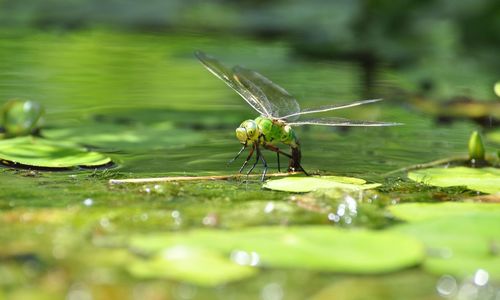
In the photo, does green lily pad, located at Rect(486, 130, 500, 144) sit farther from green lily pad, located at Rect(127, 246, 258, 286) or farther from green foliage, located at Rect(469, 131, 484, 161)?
green lily pad, located at Rect(127, 246, 258, 286)

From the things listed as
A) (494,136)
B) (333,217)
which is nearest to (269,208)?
(333,217)

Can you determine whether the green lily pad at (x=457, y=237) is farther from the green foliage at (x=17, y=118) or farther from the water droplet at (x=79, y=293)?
the green foliage at (x=17, y=118)

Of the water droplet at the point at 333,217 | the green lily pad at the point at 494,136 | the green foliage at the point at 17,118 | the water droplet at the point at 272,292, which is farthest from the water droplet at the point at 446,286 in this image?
the green lily pad at the point at 494,136

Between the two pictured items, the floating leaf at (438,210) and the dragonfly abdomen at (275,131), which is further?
the dragonfly abdomen at (275,131)

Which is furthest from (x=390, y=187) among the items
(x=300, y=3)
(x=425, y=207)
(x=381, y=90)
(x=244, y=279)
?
(x=300, y=3)

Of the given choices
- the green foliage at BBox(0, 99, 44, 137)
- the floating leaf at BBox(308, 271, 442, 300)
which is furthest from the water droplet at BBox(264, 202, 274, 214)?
the green foliage at BBox(0, 99, 44, 137)

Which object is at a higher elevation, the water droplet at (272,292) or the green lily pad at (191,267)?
the green lily pad at (191,267)
